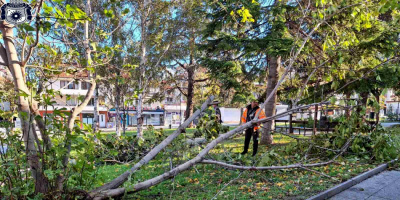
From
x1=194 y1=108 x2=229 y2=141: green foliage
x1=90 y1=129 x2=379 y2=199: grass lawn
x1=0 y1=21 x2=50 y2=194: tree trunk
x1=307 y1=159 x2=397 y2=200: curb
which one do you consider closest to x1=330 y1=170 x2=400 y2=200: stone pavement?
x1=307 y1=159 x2=397 y2=200: curb

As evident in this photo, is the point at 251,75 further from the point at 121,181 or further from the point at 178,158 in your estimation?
the point at 121,181

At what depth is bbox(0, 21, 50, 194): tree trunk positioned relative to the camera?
3.25 m

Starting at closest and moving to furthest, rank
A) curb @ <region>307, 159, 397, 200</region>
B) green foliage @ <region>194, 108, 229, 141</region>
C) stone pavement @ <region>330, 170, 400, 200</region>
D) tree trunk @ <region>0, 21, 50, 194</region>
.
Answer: tree trunk @ <region>0, 21, 50, 194</region>
curb @ <region>307, 159, 397, 200</region>
stone pavement @ <region>330, 170, 400, 200</region>
green foliage @ <region>194, 108, 229, 141</region>

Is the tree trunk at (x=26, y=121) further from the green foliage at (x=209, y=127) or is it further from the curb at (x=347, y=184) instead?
the curb at (x=347, y=184)

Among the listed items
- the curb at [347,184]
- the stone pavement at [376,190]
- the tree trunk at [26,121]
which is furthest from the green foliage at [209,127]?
the tree trunk at [26,121]

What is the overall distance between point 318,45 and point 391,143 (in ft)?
14.6

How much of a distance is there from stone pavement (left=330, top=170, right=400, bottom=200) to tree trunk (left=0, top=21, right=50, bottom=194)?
4.60 meters

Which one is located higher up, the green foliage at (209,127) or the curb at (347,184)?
the green foliage at (209,127)

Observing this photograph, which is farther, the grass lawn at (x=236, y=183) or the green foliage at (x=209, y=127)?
the green foliage at (x=209, y=127)

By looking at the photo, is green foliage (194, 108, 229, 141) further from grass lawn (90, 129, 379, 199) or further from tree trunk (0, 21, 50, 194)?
tree trunk (0, 21, 50, 194)

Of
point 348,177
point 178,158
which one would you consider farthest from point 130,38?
point 348,177

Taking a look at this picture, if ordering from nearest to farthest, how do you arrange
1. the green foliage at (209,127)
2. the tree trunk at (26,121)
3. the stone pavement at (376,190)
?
the tree trunk at (26,121), the stone pavement at (376,190), the green foliage at (209,127)

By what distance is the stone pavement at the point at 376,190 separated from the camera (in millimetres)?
4691

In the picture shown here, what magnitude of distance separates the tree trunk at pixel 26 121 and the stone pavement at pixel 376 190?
4599 millimetres
